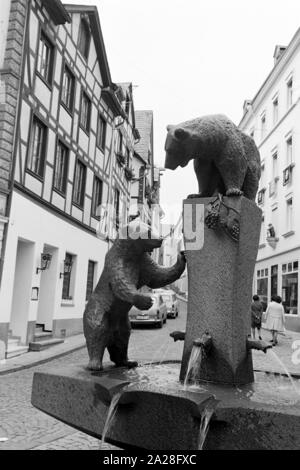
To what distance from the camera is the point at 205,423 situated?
2.29m

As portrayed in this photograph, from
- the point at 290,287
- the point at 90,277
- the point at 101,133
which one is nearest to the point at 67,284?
the point at 90,277

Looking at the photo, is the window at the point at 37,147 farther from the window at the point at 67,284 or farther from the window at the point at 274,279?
the window at the point at 274,279

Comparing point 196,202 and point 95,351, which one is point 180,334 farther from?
point 196,202

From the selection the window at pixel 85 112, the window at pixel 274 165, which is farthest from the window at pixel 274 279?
the window at pixel 85 112

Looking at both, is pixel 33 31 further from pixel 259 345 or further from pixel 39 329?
pixel 259 345

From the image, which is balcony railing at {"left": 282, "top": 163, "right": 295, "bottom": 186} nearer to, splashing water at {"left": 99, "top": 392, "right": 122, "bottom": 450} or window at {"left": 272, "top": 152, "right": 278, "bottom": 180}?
window at {"left": 272, "top": 152, "right": 278, "bottom": 180}

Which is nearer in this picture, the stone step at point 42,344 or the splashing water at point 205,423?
the splashing water at point 205,423

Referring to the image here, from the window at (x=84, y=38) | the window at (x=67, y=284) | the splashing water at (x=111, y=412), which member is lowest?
the splashing water at (x=111, y=412)

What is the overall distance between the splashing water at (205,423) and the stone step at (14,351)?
8.64 metres

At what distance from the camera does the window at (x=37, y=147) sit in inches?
475

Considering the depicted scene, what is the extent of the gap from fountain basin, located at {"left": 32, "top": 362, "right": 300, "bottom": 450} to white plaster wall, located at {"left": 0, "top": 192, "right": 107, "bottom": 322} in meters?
7.75

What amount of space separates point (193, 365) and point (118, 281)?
77 centimetres

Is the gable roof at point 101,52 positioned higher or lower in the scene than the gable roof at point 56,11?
higher

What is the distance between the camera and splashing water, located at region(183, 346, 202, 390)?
313 cm
